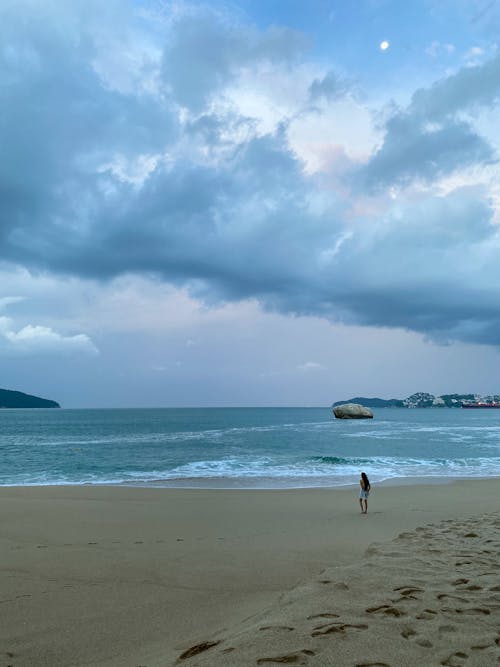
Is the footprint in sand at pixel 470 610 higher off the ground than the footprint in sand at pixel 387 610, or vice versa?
the footprint in sand at pixel 387 610

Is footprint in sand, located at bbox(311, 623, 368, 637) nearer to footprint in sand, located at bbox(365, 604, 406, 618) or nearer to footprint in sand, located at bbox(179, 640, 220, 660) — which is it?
footprint in sand, located at bbox(365, 604, 406, 618)

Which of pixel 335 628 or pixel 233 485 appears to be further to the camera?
pixel 233 485

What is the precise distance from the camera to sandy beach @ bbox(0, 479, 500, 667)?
4.01 meters

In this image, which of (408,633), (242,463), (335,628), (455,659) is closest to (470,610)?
(408,633)

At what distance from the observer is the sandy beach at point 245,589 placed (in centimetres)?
401

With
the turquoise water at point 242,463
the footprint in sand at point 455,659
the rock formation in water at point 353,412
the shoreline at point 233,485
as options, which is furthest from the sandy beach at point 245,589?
the rock formation in water at point 353,412

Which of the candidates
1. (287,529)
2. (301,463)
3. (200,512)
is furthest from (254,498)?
(301,463)

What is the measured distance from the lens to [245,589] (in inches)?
273

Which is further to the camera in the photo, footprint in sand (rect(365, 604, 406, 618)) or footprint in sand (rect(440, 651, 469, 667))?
footprint in sand (rect(365, 604, 406, 618))

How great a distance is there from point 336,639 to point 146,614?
3033 mm

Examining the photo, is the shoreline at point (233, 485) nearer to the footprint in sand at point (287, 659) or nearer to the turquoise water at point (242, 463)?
the turquoise water at point (242, 463)

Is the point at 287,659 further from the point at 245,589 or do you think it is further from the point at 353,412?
the point at 353,412

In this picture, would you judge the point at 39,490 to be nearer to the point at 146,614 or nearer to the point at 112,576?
the point at 112,576

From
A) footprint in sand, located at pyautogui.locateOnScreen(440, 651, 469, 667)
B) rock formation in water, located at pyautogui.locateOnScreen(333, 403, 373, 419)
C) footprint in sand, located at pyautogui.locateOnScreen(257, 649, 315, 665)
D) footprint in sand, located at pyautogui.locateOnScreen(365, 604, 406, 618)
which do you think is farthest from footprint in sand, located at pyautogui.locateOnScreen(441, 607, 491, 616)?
rock formation in water, located at pyautogui.locateOnScreen(333, 403, 373, 419)
